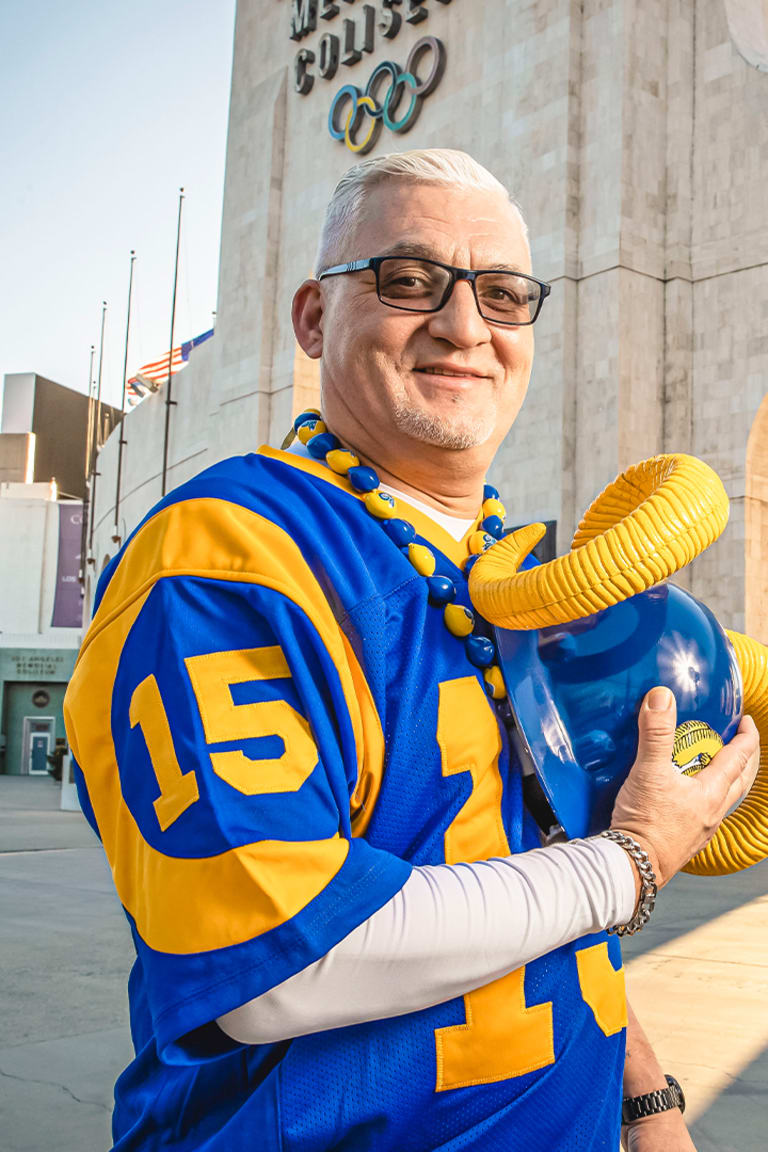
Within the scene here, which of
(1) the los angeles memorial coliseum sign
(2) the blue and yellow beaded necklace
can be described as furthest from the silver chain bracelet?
(1) the los angeles memorial coliseum sign

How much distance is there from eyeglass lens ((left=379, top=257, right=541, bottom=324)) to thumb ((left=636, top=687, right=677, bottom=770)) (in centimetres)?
63

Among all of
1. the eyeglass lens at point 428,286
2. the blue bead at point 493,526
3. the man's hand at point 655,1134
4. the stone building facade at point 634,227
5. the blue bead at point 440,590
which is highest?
the stone building facade at point 634,227

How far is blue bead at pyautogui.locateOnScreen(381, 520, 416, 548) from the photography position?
1458 millimetres

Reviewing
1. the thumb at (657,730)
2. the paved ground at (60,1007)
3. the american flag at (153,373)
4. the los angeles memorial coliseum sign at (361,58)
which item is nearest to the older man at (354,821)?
the thumb at (657,730)

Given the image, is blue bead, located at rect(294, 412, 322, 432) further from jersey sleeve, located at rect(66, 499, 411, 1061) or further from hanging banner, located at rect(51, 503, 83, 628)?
hanging banner, located at rect(51, 503, 83, 628)

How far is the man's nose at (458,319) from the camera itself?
1.53 metres

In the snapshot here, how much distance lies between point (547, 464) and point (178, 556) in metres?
11.4

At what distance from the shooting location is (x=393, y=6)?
14969 millimetres

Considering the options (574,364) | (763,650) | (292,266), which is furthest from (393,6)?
(763,650)

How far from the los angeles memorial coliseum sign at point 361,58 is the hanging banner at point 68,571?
69.4 feet

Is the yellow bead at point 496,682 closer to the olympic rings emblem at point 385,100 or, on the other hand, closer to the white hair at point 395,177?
the white hair at point 395,177

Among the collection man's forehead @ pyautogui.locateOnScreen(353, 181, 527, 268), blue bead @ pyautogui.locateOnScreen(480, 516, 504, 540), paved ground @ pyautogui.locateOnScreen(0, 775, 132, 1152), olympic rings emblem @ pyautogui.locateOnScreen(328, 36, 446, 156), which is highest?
olympic rings emblem @ pyautogui.locateOnScreen(328, 36, 446, 156)

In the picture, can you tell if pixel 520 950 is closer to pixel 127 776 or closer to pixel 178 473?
pixel 127 776

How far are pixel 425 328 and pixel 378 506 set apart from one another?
0.90 ft
